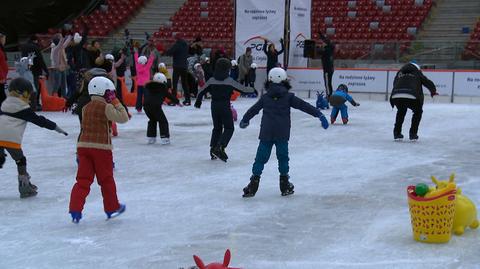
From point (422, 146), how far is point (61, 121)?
7.11m

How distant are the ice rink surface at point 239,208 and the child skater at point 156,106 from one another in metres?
0.26

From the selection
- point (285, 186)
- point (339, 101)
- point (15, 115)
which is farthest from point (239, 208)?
point (339, 101)

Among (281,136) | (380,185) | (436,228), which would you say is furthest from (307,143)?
(436,228)

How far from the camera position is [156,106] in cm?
1060

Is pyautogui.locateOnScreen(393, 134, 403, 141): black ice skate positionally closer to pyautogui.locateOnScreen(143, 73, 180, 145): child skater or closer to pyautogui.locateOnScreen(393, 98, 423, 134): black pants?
pyautogui.locateOnScreen(393, 98, 423, 134): black pants

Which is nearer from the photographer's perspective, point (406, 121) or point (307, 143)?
point (307, 143)

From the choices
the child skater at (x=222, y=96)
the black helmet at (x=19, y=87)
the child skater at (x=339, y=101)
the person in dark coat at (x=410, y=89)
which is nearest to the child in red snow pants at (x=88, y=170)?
the black helmet at (x=19, y=87)

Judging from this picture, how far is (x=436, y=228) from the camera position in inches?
203

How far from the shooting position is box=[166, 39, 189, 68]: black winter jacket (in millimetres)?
17266

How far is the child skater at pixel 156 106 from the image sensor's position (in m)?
10.6

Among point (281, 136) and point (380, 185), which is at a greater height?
point (281, 136)

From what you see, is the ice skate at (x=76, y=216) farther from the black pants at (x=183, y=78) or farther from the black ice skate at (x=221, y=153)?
the black pants at (x=183, y=78)

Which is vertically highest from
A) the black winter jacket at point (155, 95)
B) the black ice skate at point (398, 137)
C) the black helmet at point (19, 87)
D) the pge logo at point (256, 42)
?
the black helmet at point (19, 87)

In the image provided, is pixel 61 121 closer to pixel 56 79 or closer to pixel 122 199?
pixel 56 79
